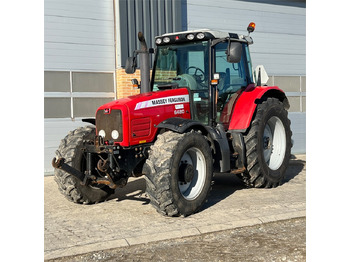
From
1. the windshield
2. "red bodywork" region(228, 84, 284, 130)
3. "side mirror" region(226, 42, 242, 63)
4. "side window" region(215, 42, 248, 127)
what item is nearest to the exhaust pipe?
the windshield

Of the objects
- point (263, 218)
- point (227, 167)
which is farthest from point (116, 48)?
point (263, 218)

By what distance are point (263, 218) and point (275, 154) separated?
104 inches

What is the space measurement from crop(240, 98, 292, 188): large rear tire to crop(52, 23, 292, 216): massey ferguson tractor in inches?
0.6

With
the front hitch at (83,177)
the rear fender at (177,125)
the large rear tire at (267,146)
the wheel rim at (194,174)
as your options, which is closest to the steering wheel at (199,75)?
the rear fender at (177,125)

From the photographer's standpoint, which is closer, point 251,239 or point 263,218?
point 251,239

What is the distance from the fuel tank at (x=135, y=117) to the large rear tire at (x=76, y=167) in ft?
1.12

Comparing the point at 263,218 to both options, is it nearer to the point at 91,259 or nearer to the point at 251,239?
the point at 251,239

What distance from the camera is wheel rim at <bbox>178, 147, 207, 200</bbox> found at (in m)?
6.46

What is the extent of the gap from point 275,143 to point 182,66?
2.29 m

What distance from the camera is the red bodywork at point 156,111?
250 inches

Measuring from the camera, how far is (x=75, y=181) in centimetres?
677

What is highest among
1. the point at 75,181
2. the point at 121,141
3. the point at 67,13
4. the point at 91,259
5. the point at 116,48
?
the point at 67,13

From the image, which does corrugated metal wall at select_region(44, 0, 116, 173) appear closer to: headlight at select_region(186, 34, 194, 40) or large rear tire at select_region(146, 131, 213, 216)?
headlight at select_region(186, 34, 194, 40)

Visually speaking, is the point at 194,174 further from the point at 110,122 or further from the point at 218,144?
the point at 110,122
